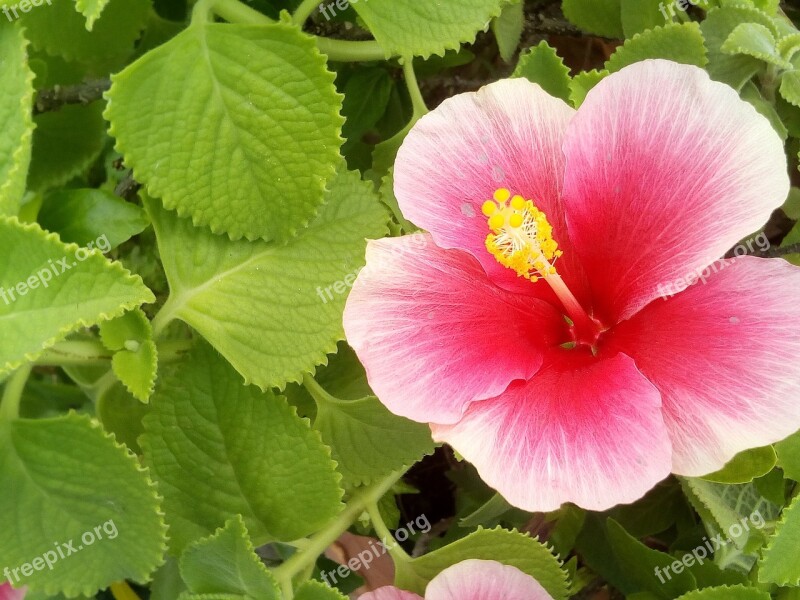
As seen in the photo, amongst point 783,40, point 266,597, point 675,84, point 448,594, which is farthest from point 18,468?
point 783,40

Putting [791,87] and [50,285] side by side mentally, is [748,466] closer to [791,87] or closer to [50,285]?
[791,87]

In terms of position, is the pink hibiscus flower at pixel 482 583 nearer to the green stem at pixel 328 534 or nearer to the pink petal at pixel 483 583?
the pink petal at pixel 483 583

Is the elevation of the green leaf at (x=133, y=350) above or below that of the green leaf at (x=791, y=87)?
below

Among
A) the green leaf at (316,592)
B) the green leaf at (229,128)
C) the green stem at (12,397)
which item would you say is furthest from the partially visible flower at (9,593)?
the green leaf at (229,128)

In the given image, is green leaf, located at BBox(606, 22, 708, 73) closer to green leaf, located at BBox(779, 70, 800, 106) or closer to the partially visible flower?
green leaf, located at BBox(779, 70, 800, 106)

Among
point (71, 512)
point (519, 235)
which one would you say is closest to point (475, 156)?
point (519, 235)

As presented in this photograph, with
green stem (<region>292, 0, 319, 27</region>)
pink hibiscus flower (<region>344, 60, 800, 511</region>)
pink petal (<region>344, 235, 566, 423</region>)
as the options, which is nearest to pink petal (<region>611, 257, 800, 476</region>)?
pink hibiscus flower (<region>344, 60, 800, 511</region>)

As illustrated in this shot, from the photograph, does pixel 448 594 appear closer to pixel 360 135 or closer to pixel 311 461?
pixel 311 461
